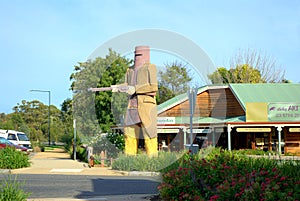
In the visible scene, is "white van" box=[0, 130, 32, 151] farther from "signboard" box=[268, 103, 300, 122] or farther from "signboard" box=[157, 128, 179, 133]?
"signboard" box=[268, 103, 300, 122]

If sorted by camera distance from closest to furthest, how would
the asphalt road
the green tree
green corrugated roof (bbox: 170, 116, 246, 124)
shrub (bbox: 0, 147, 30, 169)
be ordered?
the asphalt road < shrub (bbox: 0, 147, 30, 169) < green corrugated roof (bbox: 170, 116, 246, 124) < the green tree

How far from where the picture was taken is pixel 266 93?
34.2 m

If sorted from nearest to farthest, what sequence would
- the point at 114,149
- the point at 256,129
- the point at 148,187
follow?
the point at 148,187 → the point at 114,149 → the point at 256,129

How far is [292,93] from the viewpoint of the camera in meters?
34.4

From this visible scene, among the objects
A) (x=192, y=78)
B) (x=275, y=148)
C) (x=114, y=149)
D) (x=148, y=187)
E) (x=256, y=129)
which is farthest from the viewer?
(x=275, y=148)

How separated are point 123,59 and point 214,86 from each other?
7.17 metres

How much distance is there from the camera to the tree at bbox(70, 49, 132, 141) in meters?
29.4

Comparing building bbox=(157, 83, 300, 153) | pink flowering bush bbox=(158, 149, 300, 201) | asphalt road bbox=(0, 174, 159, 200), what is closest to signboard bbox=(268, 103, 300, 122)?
building bbox=(157, 83, 300, 153)

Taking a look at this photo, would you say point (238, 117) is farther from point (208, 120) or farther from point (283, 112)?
point (283, 112)

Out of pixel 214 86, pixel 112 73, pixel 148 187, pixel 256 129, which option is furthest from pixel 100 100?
pixel 148 187

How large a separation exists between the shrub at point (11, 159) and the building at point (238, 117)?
41.9ft

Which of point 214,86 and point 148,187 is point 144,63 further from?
point 214,86

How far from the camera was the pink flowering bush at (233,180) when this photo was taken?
22.0 feet

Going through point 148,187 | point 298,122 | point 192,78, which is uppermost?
point 192,78
